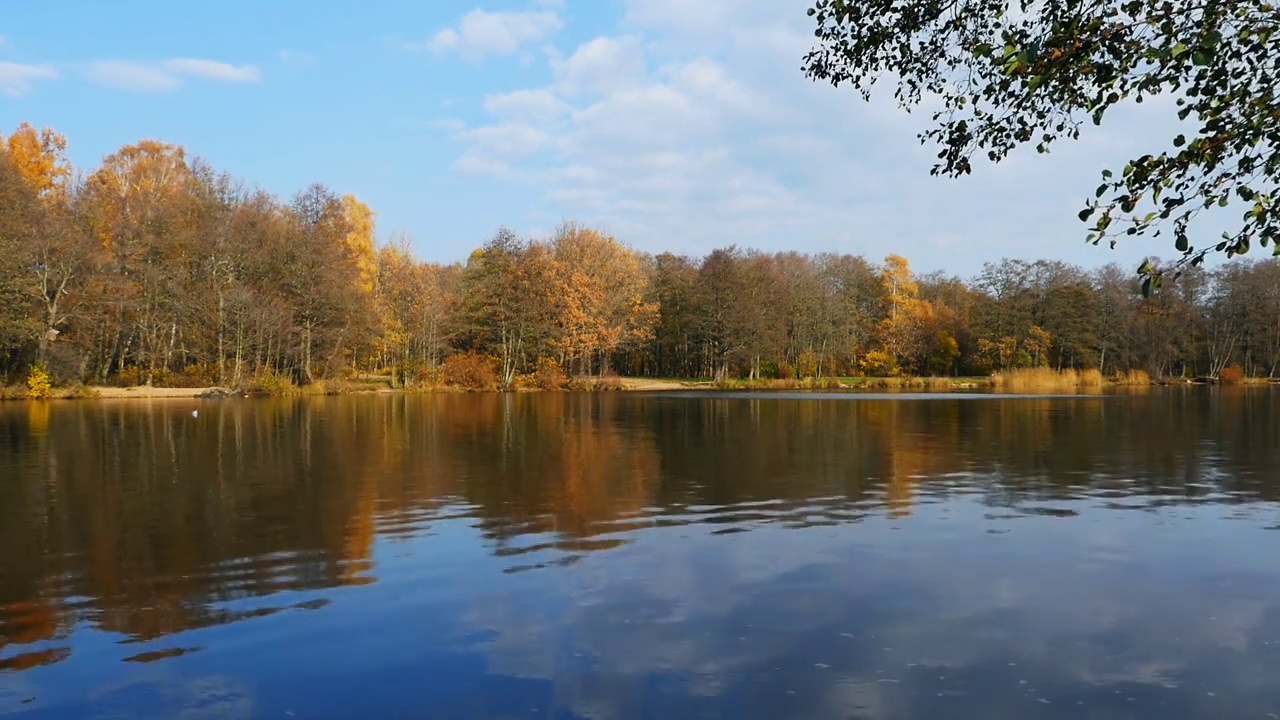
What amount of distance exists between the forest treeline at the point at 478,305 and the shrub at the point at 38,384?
0.55 m

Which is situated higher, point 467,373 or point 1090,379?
point 467,373

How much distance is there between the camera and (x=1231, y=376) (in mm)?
78812

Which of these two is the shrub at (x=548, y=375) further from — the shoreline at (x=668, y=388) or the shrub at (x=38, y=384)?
the shrub at (x=38, y=384)

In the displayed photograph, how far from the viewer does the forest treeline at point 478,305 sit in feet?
154

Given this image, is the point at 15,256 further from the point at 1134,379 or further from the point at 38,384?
the point at 1134,379

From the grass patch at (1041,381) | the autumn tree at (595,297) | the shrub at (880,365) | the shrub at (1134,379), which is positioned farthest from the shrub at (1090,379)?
the autumn tree at (595,297)

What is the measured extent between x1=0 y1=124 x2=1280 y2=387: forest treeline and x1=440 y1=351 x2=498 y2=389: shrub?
20cm

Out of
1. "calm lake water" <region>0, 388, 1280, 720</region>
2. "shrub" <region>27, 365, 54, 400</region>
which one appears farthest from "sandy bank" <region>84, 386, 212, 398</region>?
"calm lake water" <region>0, 388, 1280, 720</region>

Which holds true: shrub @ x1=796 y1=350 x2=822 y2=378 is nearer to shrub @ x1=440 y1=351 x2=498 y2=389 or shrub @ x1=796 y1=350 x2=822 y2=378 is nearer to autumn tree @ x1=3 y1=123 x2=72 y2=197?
shrub @ x1=440 y1=351 x2=498 y2=389

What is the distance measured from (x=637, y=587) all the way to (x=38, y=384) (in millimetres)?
45452

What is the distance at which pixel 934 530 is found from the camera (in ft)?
36.5

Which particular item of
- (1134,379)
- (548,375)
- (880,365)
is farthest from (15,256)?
(1134,379)

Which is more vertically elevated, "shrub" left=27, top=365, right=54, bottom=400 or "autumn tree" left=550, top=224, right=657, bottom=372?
"autumn tree" left=550, top=224, right=657, bottom=372

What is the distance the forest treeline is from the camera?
47062 mm
